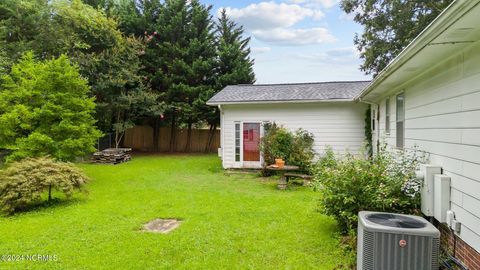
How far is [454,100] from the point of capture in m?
3.47

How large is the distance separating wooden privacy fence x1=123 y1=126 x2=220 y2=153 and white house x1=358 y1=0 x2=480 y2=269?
1603 centimetres

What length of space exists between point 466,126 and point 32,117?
9.77 m

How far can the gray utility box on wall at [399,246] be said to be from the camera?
297cm

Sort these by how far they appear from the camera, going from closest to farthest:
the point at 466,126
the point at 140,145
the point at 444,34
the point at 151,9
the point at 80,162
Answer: the point at 444,34 → the point at 466,126 → the point at 80,162 → the point at 151,9 → the point at 140,145

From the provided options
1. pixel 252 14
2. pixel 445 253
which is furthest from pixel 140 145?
pixel 445 253

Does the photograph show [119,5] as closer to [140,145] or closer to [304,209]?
[140,145]

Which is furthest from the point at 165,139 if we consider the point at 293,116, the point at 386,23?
the point at 386,23

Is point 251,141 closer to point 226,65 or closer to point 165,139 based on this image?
point 226,65

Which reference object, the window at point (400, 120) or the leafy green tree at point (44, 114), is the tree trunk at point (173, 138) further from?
the window at point (400, 120)

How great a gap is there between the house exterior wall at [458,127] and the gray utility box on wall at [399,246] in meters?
0.39

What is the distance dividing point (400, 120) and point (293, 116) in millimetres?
5764

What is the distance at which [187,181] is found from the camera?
10086mm

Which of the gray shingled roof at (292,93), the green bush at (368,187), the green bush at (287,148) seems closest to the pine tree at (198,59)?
the gray shingled roof at (292,93)

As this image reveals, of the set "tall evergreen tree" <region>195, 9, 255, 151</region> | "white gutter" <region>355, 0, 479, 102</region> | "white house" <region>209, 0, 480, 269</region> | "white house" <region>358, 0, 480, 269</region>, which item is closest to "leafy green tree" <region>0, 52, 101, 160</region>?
"white house" <region>209, 0, 480, 269</region>
